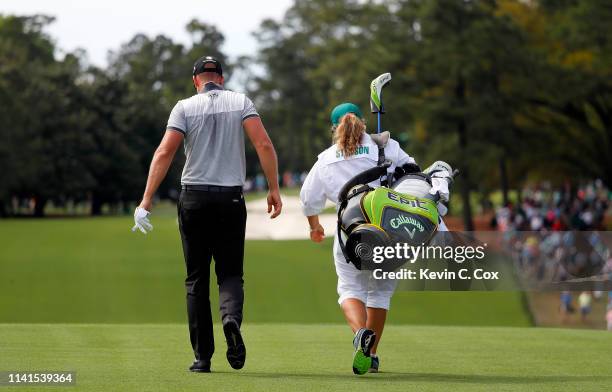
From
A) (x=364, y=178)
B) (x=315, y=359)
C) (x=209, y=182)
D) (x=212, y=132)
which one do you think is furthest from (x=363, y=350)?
(x=212, y=132)

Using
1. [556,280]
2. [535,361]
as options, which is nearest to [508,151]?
[556,280]

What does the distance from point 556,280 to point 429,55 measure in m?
36.4

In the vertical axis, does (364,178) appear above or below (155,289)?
above

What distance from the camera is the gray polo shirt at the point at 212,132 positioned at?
857 centimetres

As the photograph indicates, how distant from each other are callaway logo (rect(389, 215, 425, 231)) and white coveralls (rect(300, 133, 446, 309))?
288 millimetres

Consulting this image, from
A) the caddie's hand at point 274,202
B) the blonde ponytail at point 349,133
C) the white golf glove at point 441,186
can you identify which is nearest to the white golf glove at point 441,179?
the white golf glove at point 441,186

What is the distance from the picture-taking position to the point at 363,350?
8.23m

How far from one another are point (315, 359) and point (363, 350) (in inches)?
52.1

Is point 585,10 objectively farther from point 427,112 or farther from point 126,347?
point 126,347

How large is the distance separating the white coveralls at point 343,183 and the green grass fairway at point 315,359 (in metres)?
0.52

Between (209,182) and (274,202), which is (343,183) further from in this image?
(209,182)

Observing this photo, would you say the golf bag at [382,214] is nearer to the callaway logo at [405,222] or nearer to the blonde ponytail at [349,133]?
the callaway logo at [405,222]

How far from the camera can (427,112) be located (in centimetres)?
4984

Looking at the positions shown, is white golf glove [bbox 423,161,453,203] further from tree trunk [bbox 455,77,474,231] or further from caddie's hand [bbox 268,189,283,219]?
tree trunk [bbox 455,77,474,231]
